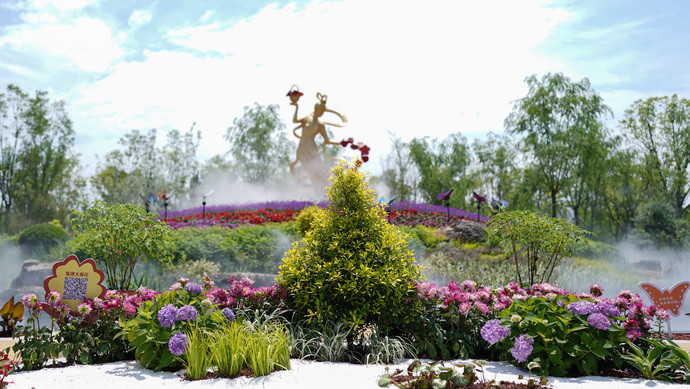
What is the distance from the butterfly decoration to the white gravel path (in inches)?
65.1

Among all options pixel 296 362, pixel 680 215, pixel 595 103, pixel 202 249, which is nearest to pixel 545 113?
pixel 595 103

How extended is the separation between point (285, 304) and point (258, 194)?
2479cm

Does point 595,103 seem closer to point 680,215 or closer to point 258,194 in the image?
point 680,215

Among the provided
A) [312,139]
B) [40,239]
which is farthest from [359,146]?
[40,239]

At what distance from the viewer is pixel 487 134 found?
29391 mm

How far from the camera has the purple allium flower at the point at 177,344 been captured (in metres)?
4.04

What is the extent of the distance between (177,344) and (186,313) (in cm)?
32

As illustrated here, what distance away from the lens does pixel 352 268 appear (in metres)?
4.74

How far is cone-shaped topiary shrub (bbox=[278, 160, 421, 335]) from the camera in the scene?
15.4ft

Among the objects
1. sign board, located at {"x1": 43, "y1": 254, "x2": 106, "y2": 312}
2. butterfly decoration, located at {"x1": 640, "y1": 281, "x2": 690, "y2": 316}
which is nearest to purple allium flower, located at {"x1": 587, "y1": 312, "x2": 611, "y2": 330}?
butterfly decoration, located at {"x1": 640, "y1": 281, "x2": 690, "y2": 316}

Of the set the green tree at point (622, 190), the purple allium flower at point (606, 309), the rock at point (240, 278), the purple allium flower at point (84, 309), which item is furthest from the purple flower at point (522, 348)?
the green tree at point (622, 190)

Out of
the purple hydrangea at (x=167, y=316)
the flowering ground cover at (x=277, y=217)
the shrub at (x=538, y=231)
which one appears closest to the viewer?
the purple hydrangea at (x=167, y=316)

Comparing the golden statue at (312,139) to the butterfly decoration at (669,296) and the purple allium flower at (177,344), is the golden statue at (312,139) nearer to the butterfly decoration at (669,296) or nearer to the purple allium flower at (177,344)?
the butterfly decoration at (669,296)

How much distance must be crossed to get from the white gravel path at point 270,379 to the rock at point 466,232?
880 cm
